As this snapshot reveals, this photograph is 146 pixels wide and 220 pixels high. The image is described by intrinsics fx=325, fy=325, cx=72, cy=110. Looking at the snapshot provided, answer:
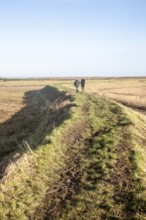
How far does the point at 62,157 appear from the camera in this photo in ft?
49.0

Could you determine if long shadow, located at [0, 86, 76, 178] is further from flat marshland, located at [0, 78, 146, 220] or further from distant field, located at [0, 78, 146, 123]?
distant field, located at [0, 78, 146, 123]

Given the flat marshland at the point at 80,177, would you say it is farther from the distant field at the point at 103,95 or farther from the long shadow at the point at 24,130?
the distant field at the point at 103,95

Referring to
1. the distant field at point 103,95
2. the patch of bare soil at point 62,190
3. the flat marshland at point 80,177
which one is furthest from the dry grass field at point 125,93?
the patch of bare soil at point 62,190

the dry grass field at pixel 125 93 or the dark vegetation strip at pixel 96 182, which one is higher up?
the dark vegetation strip at pixel 96 182

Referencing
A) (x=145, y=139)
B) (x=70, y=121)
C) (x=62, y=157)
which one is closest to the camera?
(x=62, y=157)

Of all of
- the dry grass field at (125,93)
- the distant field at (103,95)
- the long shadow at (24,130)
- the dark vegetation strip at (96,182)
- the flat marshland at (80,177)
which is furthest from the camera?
the dry grass field at (125,93)

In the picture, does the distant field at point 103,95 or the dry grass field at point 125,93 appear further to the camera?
the dry grass field at point 125,93

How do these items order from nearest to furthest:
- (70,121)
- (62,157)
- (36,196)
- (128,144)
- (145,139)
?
(36,196), (62,157), (128,144), (145,139), (70,121)

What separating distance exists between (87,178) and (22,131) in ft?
48.2

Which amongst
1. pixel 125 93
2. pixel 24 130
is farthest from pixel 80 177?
pixel 125 93

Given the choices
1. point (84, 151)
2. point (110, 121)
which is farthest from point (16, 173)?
point (110, 121)

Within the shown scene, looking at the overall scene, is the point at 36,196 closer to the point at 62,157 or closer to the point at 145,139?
the point at 62,157

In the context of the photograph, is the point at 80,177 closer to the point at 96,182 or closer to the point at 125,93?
the point at 96,182

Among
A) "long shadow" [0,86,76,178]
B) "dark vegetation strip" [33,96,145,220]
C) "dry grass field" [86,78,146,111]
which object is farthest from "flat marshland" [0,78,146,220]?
"dry grass field" [86,78,146,111]
